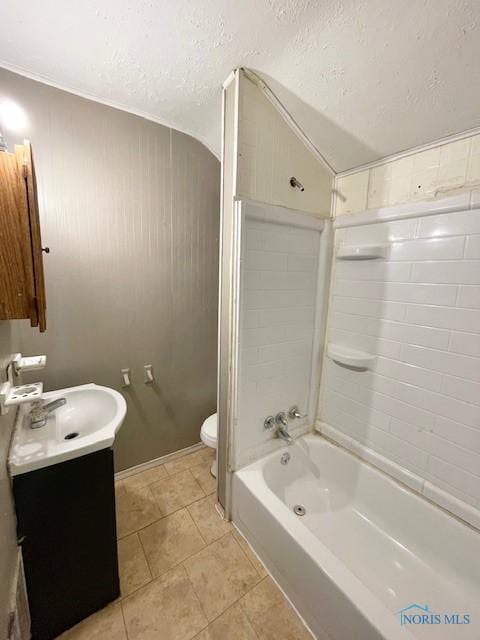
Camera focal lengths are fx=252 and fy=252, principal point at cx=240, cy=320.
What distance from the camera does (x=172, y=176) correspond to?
1686 mm

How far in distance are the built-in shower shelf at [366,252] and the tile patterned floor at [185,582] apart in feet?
5.79

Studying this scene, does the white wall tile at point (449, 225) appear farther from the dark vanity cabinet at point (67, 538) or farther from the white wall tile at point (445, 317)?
the dark vanity cabinet at point (67, 538)

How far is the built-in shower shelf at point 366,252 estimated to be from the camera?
1.39 meters

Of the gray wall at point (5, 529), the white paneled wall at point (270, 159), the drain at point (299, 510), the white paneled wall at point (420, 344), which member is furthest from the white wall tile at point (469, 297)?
the gray wall at point (5, 529)

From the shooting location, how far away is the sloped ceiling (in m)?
0.86

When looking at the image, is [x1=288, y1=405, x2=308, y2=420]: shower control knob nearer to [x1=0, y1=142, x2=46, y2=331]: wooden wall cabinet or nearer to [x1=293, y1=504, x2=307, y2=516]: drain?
[x1=293, y1=504, x2=307, y2=516]: drain

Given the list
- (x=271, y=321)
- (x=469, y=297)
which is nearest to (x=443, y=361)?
(x=469, y=297)

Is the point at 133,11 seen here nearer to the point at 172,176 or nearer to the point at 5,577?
the point at 172,176

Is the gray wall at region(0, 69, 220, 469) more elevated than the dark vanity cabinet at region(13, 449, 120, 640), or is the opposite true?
the gray wall at region(0, 69, 220, 469)

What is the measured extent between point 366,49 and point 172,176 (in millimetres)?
1187

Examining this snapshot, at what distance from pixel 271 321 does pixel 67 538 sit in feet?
4.23

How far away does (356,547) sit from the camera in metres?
1.37

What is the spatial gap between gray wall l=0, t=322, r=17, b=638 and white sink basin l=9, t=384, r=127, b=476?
41 millimetres

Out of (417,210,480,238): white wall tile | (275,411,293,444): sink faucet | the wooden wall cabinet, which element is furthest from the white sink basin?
(417,210,480,238): white wall tile
